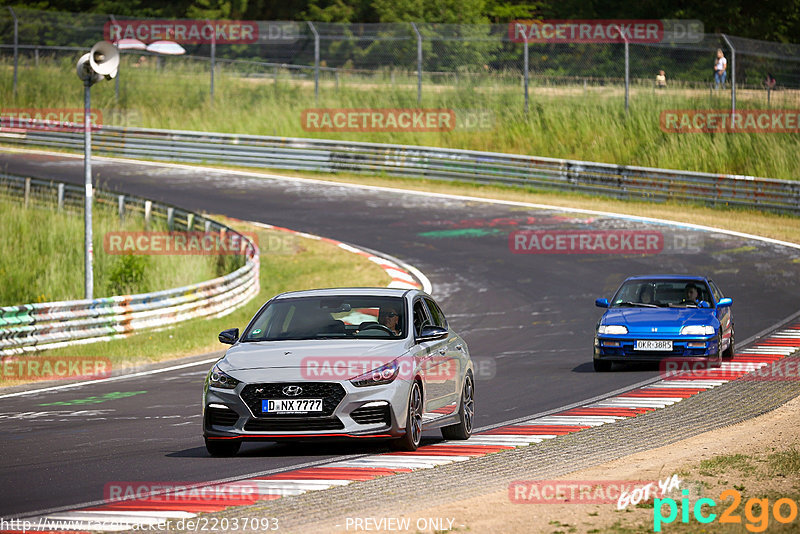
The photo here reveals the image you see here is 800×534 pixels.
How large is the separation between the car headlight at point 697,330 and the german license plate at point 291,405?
8.42 meters

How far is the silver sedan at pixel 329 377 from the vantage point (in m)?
10.2

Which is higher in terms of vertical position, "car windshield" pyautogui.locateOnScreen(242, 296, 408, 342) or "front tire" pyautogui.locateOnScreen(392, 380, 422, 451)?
"car windshield" pyautogui.locateOnScreen(242, 296, 408, 342)

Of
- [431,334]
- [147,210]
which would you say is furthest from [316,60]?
[431,334]

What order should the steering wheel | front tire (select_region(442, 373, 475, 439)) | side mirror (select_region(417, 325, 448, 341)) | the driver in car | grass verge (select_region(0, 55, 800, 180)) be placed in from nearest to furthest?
side mirror (select_region(417, 325, 448, 341)) → the steering wheel → the driver in car → front tire (select_region(442, 373, 475, 439)) → grass verge (select_region(0, 55, 800, 180))

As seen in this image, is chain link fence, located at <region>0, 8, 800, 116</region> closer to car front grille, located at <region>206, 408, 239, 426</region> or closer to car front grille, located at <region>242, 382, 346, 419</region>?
car front grille, located at <region>242, 382, 346, 419</region>

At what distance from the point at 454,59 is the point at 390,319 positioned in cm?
3111

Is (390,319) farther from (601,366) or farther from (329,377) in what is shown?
(601,366)

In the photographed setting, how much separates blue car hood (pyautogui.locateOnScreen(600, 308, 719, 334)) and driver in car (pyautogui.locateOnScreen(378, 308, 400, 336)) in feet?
22.0

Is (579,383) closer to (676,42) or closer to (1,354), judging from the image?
(1,354)

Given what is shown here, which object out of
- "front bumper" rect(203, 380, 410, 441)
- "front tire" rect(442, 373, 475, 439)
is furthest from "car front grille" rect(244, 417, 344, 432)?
"front tire" rect(442, 373, 475, 439)

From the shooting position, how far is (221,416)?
407 inches

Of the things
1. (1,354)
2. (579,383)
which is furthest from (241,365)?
(1,354)

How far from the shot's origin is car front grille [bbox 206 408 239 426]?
10273 mm

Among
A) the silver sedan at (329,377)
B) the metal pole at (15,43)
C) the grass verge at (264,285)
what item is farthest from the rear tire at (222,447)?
the metal pole at (15,43)
